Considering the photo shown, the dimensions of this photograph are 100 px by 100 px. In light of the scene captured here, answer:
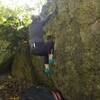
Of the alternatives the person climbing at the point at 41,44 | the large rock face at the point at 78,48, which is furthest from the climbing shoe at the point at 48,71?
the large rock face at the point at 78,48

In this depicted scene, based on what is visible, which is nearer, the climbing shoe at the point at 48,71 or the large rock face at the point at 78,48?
the large rock face at the point at 78,48

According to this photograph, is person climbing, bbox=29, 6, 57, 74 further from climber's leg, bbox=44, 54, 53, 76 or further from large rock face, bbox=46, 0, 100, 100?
Answer: large rock face, bbox=46, 0, 100, 100

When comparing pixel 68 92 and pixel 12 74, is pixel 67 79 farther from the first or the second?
pixel 12 74

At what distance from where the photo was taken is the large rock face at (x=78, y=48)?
421cm

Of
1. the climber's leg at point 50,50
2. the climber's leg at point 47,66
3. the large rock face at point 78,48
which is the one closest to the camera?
the large rock face at point 78,48

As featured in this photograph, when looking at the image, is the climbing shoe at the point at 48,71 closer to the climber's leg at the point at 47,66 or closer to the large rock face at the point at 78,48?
the climber's leg at the point at 47,66

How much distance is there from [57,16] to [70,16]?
1.37ft

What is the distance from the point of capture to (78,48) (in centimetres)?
447

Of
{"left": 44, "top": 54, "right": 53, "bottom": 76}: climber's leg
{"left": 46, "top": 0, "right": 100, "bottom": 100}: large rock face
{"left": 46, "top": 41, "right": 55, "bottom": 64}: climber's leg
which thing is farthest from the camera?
{"left": 44, "top": 54, "right": 53, "bottom": 76}: climber's leg

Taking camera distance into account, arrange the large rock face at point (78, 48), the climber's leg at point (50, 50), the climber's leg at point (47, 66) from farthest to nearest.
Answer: the climber's leg at point (47, 66) → the climber's leg at point (50, 50) → the large rock face at point (78, 48)

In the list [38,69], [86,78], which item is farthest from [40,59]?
[86,78]

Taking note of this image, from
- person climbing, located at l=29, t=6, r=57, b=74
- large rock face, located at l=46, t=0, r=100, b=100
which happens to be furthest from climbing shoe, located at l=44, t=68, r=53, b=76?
large rock face, located at l=46, t=0, r=100, b=100

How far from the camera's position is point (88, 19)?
4.26 metres

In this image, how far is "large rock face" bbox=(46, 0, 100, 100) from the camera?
4215mm
